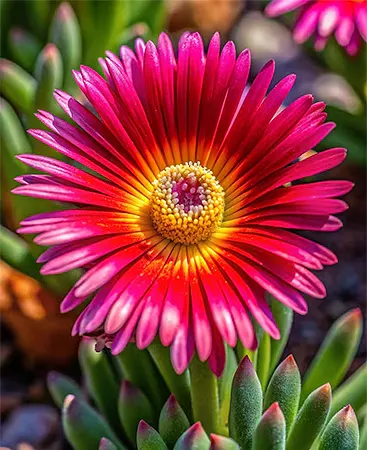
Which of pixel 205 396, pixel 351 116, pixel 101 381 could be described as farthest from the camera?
pixel 351 116

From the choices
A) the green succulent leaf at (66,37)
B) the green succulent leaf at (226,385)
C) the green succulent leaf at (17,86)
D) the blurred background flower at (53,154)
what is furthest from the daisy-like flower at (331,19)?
the green succulent leaf at (226,385)

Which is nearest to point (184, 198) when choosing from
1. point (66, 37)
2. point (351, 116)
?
point (66, 37)

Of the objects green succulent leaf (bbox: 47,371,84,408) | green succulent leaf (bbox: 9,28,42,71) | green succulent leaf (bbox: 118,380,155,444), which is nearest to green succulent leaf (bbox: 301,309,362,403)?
green succulent leaf (bbox: 118,380,155,444)

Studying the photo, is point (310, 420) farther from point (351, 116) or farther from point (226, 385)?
point (351, 116)

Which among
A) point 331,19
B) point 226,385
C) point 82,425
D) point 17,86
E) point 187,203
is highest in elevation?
point 331,19

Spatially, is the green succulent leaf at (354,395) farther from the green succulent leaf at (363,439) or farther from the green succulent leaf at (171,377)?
the green succulent leaf at (171,377)

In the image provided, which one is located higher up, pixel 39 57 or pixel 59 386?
pixel 39 57

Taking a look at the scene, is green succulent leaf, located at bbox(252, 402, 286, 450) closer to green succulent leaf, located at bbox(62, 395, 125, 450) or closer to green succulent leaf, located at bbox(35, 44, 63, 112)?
green succulent leaf, located at bbox(62, 395, 125, 450)
